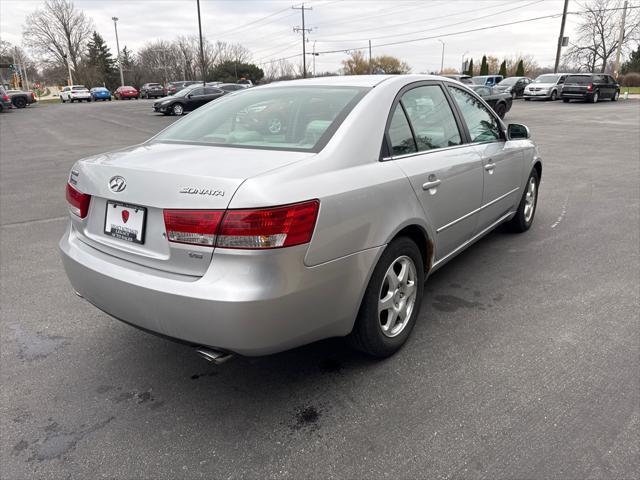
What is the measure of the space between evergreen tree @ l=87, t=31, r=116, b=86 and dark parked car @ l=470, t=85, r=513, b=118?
69.5 m

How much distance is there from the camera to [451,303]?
369cm

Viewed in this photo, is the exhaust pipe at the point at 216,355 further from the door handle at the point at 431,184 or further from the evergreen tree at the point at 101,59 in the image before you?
the evergreen tree at the point at 101,59

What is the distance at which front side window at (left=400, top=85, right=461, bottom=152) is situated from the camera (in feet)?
10.4

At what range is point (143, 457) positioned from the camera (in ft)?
7.30

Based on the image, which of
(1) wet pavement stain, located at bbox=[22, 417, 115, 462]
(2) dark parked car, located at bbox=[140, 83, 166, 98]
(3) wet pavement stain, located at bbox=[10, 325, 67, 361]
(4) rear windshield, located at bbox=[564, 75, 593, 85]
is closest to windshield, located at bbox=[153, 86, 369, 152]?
(3) wet pavement stain, located at bbox=[10, 325, 67, 361]

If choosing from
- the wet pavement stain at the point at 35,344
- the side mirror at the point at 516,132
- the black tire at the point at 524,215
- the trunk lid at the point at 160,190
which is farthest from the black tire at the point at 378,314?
the black tire at the point at 524,215

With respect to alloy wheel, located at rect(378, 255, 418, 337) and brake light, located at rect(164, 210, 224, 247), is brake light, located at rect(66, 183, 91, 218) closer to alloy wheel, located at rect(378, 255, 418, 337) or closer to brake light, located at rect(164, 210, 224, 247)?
brake light, located at rect(164, 210, 224, 247)

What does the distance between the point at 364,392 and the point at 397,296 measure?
607 mm

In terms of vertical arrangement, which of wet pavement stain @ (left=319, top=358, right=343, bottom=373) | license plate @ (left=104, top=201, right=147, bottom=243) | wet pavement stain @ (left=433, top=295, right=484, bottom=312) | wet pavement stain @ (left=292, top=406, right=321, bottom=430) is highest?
license plate @ (left=104, top=201, right=147, bottom=243)

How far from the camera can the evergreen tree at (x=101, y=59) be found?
248 feet

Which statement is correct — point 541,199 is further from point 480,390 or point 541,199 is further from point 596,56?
point 596,56

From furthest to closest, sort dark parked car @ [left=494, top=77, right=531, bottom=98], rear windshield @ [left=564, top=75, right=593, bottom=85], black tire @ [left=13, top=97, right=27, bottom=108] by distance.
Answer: black tire @ [left=13, top=97, right=27, bottom=108], dark parked car @ [left=494, top=77, right=531, bottom=98], rear windshield @ [left=564, top=75, right=593, bottom=85]

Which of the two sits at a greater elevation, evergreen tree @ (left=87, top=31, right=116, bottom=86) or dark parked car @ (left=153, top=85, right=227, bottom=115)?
evergreen tree @ (left=87, top=31, right=116, bottom=86)

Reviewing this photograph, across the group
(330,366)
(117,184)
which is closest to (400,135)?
(330,366)
